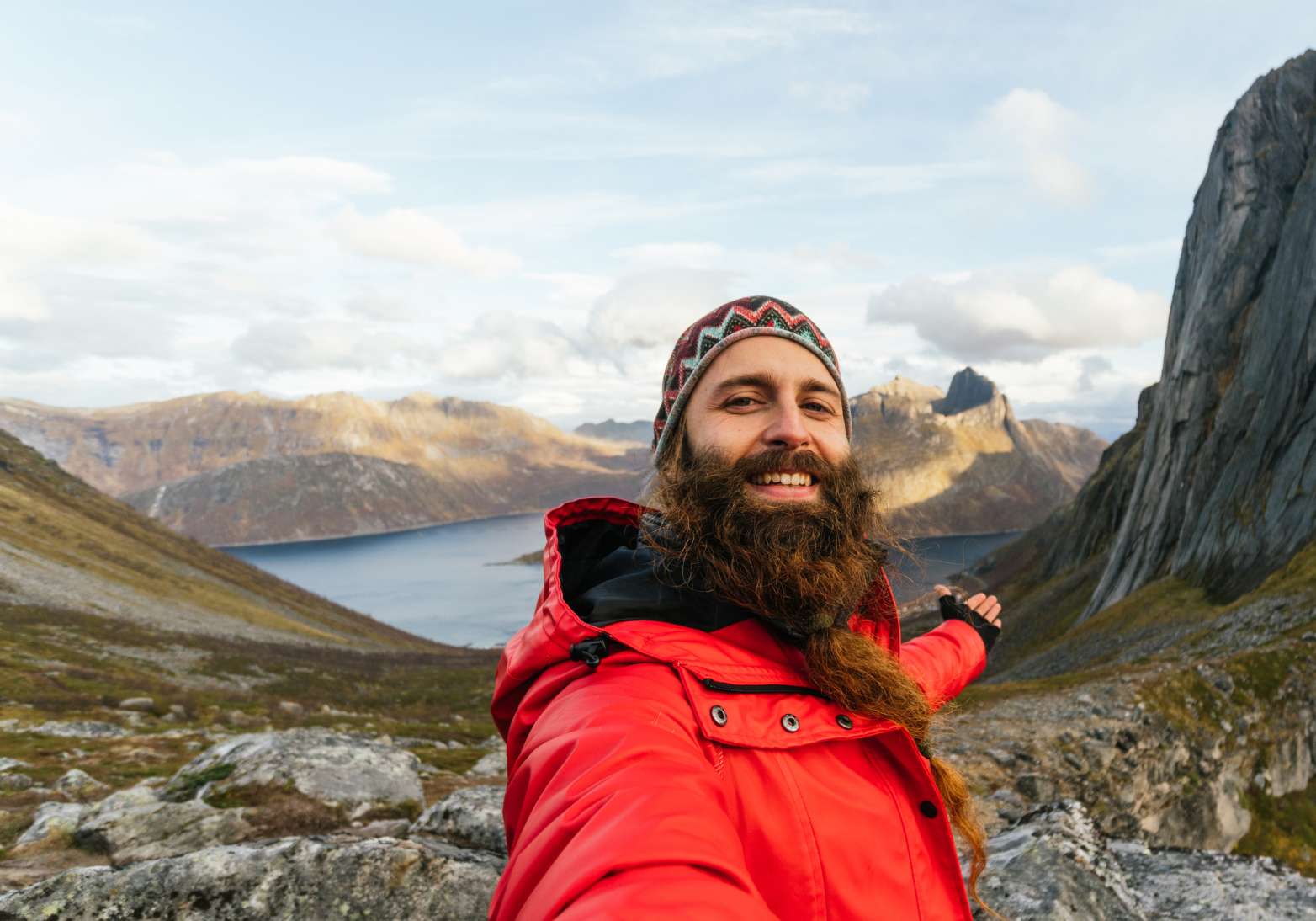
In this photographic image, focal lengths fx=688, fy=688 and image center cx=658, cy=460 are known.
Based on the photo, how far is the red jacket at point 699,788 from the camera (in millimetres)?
2090

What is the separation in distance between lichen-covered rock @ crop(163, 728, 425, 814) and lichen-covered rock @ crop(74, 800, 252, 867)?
1.33 feet

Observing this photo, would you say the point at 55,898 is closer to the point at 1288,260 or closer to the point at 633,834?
the point at 633,834

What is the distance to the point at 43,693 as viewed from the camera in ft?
105

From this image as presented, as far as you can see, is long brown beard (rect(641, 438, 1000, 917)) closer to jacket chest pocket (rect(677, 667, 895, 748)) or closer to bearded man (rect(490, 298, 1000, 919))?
bearded man (rect(490, 298, 1000, 919))

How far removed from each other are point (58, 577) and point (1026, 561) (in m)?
124

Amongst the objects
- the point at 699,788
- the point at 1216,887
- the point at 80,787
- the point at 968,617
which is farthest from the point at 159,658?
the point at 699,788

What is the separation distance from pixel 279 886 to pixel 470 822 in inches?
83.2

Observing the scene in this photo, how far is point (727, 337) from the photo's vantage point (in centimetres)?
455

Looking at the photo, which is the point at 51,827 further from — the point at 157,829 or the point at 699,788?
the point at 699,788

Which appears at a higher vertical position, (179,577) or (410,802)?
(410,802)

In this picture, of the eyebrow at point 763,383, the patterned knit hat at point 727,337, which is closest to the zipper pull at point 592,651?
the eyebrow at point 763,383

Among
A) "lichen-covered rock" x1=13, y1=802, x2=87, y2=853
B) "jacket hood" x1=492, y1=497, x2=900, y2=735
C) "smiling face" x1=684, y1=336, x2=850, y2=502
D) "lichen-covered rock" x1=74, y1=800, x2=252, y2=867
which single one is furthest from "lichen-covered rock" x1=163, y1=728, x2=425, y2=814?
"smiling face" x1=684, y1=336, x2=850, y2=502

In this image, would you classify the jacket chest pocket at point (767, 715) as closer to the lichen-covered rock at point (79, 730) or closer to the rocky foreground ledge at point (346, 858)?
the rocky foreground ledge at point (346, 858)

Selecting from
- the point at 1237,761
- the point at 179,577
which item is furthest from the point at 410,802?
the point at 179,577
